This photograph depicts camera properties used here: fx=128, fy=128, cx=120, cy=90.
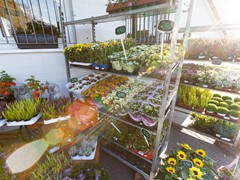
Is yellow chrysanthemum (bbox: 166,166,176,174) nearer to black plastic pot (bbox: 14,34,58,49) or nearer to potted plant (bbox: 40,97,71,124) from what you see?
potted plant (bbox: 40,97,71,124)

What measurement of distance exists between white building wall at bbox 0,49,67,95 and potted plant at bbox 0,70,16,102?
0.14m

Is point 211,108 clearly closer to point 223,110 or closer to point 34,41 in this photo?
point 223,110

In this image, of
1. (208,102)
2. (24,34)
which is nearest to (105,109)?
(208,102)

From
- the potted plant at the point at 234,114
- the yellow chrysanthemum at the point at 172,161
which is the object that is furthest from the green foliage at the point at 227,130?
the yellow chrysanthemum at the point at 172,161

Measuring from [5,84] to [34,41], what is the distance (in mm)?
833

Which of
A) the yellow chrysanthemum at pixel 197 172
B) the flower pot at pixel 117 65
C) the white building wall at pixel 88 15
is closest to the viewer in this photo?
the yellow chrysanthemum at pixel 197 172

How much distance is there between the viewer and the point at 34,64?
7.22 ft

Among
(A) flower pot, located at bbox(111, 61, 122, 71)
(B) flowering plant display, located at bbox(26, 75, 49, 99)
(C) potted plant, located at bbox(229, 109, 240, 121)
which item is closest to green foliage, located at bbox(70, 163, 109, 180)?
(A) flower pot, located at bbox(111, 61, 122, 71)

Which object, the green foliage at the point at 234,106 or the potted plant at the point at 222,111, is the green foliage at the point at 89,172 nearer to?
the potted plant at the point at 222,111

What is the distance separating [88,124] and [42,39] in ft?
5.51

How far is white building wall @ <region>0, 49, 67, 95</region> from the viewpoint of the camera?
2052 mm

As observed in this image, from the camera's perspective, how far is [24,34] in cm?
207

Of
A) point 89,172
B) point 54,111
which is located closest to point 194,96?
point 89,172

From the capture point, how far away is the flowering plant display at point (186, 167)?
1097 millimetres
